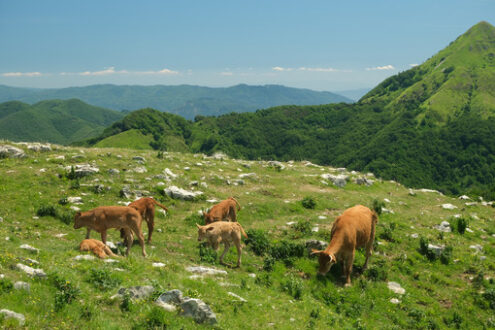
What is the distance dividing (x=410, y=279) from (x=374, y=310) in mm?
3517

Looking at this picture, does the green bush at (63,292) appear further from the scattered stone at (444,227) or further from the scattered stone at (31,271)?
the scattered stone at (444,227)

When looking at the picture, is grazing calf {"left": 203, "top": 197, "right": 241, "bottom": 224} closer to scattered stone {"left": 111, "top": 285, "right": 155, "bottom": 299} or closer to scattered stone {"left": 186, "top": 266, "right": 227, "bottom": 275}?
scattered stone {"left": 186, "top": 266, "right": 227, "bottom": 275}

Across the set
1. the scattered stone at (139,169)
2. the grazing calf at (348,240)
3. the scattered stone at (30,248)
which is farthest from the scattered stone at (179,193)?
the scattered stone at (30,248)

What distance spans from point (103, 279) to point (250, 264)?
22.7 ft

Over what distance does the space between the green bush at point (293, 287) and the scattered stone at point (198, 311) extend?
4736 mm

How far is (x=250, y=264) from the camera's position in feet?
45.5

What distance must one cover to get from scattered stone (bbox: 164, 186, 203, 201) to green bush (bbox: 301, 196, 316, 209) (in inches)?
308

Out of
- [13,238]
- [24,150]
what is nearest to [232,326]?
[13,238]

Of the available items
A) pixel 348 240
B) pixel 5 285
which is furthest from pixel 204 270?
pixel 348 240

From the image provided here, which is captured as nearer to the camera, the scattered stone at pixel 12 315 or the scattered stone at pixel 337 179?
the scattered stone at pixel 12 315

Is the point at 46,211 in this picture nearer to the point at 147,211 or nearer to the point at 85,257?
the point at 147,211

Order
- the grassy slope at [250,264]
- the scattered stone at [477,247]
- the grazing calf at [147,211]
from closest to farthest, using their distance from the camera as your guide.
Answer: the grassy slope at [250,264] → the grazing calf at [147,211] → the scattered stone at [477,247]

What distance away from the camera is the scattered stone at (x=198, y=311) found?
25.4 ft

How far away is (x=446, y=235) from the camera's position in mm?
18719
